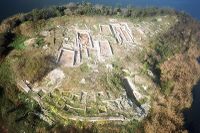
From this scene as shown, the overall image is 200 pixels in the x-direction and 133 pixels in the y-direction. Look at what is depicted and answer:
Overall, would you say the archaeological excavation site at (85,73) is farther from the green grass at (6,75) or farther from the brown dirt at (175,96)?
the brown dirt at (175,96)

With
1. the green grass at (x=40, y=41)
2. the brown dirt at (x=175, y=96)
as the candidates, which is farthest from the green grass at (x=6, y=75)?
the brown dirt at (x=175, y=96)

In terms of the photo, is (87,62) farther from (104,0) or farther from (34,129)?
(104,0)

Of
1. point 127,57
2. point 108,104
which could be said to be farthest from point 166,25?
point 108,104

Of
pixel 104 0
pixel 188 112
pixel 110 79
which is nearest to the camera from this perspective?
pixel 110 79

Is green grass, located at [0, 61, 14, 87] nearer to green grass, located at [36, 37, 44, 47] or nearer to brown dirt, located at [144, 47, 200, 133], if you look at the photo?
green grass, located at [36, 37, 44, 47]

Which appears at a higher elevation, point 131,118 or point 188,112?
point 131,118

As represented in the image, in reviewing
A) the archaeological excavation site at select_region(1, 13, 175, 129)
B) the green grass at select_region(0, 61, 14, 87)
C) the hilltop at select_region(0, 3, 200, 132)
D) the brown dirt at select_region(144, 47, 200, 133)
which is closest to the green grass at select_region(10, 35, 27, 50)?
the hilltop at select_region(0, 3, 200, 132)

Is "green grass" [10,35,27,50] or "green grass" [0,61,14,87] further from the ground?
"green grass" [10,35,27,50]
